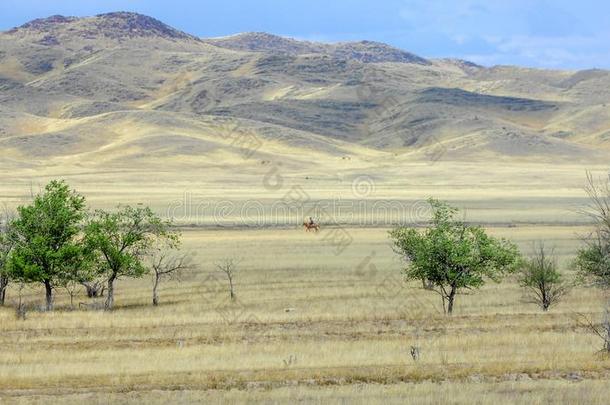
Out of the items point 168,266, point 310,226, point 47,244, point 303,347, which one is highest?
point 310,226

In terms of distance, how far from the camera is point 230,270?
163 feet

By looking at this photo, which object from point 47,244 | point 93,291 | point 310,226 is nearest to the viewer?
point 47,244

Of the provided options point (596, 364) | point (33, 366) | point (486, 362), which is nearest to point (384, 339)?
point (486, 362)

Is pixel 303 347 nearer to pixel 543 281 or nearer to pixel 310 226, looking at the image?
pixel 543 281

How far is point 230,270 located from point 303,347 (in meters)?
24.6

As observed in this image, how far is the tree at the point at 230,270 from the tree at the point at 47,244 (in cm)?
699

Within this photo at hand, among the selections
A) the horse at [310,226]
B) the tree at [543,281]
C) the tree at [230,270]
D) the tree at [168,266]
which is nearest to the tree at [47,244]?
the tree at [168,266]

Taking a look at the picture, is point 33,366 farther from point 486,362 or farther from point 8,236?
point 8,236

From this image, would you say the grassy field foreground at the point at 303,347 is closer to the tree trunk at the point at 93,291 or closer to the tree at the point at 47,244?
the tree trunk at the point at 93,291

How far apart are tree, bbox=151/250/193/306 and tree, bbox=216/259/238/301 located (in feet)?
6.29

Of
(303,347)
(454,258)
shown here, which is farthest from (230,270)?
(303,347)

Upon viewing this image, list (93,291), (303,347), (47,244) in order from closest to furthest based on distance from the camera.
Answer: (303,347), (47,244), (93,291)

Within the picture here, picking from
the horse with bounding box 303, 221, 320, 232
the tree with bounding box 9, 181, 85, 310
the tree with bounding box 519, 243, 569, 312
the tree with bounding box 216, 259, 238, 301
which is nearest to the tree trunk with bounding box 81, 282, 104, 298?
the tree with bounding box 9, 181, 85, 310

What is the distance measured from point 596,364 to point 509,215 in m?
69.5
